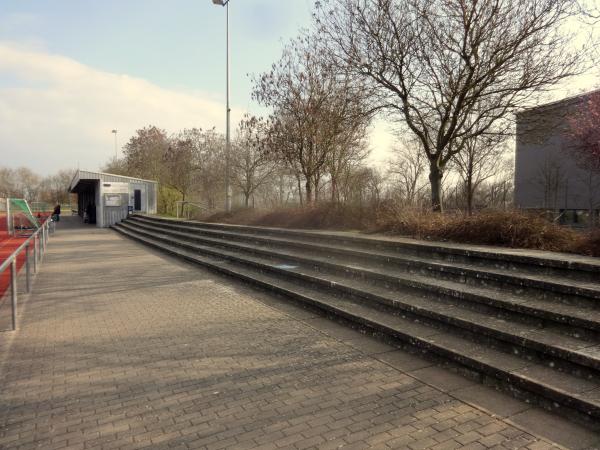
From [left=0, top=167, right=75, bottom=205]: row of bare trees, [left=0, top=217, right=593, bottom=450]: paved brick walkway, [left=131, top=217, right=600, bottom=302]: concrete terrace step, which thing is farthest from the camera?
[left=0, top=167, right=75, bottom=205]: row of bare trees

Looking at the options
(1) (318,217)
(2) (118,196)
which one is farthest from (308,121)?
(2) (118,196)

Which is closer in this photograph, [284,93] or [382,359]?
[382,359]

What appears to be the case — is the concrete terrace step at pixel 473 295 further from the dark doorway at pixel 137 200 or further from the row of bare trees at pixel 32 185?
the row of bare trees at pixel 32 185

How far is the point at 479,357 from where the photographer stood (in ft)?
13.1

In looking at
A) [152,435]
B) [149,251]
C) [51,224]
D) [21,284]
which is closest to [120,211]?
[51,224]

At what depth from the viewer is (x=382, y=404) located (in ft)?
11.7

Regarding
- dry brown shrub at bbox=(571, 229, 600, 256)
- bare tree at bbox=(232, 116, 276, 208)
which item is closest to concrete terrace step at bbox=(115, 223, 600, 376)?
dry brown shrub at bbox=(571, 229, 600, 256)

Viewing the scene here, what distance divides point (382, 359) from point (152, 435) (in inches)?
95.6

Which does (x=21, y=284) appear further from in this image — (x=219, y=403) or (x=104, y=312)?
(x=219, y=403)

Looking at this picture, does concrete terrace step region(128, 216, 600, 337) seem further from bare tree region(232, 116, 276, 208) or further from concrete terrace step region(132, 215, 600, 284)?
bare tree region(232, 116, 276, 208)

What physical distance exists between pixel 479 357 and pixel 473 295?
3.50 feet

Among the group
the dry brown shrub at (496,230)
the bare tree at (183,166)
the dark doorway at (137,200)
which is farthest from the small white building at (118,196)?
the dry brown shrub at (496,230)

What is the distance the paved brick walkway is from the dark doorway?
24.7 m

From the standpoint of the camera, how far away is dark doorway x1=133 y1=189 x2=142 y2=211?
99.6 feet
